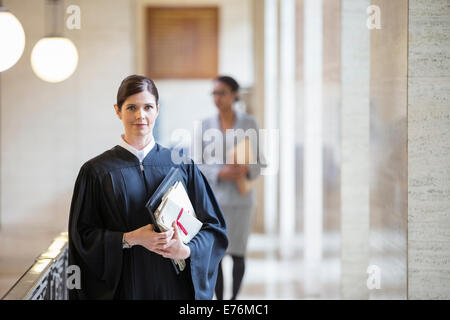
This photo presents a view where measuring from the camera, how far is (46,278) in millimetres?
2621

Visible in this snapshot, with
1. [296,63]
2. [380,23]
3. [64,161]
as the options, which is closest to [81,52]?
[64,161]

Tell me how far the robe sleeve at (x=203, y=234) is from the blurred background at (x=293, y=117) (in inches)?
15.2

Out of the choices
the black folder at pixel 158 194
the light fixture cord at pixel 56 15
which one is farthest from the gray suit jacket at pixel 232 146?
the light fixture cord at pixel 56 15

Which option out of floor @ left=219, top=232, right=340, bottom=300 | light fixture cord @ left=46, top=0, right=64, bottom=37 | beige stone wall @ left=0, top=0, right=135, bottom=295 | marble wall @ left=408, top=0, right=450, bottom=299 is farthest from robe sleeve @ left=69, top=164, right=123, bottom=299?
light fixture cord @ left=46, top=0, right=64, bottom=37

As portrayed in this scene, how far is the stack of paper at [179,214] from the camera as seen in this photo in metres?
2.06

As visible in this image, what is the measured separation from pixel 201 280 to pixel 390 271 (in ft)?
3.67

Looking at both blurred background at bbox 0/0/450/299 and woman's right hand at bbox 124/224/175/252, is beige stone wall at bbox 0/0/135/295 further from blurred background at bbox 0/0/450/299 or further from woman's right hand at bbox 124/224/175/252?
woman's right hand at bbox 124/224/175/252

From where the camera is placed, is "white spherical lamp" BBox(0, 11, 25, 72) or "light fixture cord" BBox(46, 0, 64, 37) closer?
"white spherical lamp" BBox(0, 11, 25, 72)

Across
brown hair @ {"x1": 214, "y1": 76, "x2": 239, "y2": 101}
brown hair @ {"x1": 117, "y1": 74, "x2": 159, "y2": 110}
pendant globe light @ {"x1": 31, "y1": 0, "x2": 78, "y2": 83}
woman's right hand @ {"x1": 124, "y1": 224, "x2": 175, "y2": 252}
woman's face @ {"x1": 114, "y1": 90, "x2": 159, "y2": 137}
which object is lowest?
woman's right hand @ {"x1": 124, "y1": 224, "x2": 175, "y2": 252}

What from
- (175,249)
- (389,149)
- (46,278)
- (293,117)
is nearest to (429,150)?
(389,149)

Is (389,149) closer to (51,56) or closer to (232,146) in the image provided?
(232,146)

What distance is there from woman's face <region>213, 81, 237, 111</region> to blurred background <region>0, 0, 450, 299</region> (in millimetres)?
479

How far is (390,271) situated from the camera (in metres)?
2.94

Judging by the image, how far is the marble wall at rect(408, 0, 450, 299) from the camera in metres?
2.58
